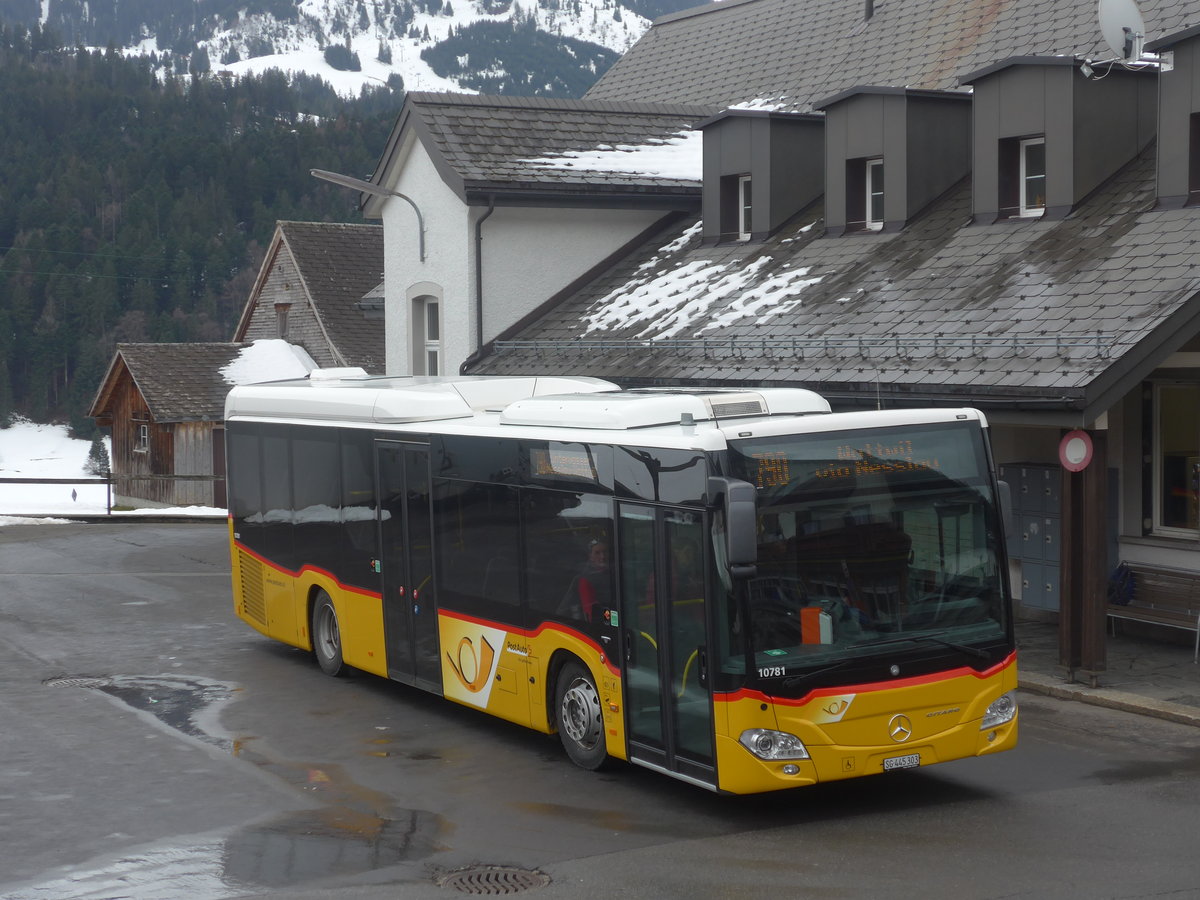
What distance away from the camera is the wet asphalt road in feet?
29.0

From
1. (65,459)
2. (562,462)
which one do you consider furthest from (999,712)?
(65,459)

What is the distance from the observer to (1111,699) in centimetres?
1345

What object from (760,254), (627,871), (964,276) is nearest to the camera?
(627,871)

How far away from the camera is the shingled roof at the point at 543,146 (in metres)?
23.5

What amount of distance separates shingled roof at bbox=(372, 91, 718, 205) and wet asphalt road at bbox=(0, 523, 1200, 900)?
10.3 meters

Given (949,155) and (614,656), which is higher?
(949,155)

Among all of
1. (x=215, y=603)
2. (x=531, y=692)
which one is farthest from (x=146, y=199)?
(x=531, y=692)

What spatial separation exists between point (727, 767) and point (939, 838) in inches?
52.4

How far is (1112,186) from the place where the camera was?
677 inches

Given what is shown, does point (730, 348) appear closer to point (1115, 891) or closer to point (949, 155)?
point (949, 155)

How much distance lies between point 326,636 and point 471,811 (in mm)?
5606

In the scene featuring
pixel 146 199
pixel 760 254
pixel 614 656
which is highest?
pixel 146 199

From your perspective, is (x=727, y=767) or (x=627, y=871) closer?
(x=627, y=871)

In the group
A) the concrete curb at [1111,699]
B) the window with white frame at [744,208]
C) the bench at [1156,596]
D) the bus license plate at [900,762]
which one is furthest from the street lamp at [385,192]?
the bus license plate at [900,762]
